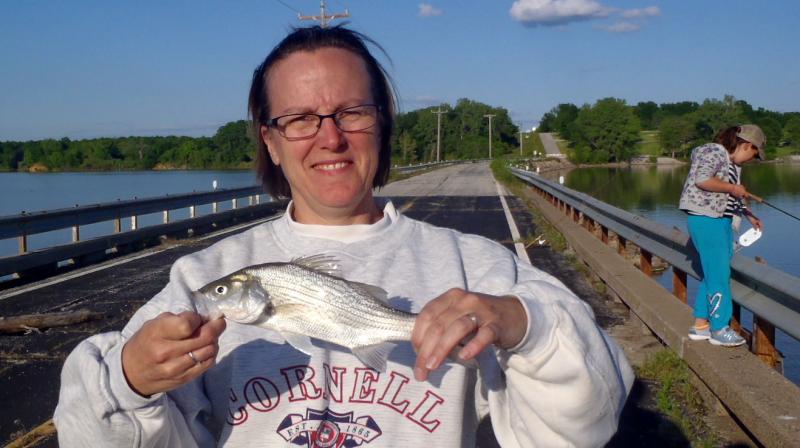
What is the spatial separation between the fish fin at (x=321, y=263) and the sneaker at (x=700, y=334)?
182 inches

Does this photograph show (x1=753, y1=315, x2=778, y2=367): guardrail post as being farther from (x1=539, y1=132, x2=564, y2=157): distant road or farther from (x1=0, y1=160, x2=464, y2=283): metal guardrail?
(x1=539, y1=132, x2=564, y2=157): distant road

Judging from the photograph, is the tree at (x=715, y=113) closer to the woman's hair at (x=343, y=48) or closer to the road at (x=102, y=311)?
the road at (x=102, y=311)

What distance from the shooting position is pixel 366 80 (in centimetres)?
266

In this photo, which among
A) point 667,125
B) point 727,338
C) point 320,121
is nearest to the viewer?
point 320,121

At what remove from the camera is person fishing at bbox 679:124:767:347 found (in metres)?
6.15

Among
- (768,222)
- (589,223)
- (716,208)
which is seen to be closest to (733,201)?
(716,208)

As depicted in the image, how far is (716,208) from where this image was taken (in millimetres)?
6398

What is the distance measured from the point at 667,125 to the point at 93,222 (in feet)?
94.0

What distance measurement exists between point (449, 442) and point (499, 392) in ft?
0.69

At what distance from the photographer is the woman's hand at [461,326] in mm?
1813

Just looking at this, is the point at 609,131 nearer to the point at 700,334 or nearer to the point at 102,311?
the point at 102,311

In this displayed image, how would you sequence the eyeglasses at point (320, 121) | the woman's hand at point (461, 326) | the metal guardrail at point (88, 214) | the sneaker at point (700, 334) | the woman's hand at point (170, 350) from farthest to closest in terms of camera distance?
the metal guardrail at point (88, 214) → the sneaker at point (700, 334) → the eyeglasses at point (320, 121) → the woman's hand at point (170, 350) → the woman's hand at point (461, 326)

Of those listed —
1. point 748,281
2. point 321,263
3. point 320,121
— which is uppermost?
point 320,121

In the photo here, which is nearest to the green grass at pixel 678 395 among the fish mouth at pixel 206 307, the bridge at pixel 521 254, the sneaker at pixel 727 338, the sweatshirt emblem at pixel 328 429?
the bridge at pixel 521 254
